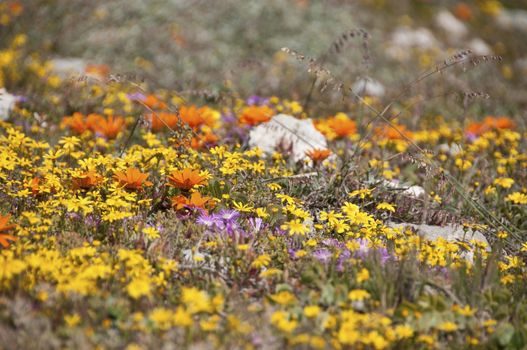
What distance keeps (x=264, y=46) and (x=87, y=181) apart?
9294 millimetres

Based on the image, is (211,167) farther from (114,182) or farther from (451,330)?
(451,330)

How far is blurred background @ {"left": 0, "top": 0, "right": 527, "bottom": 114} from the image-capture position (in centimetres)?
1017

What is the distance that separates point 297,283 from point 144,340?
1.17m

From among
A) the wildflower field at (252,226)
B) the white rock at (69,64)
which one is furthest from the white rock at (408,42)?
the white rock at (69,64)

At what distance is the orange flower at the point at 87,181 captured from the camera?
4277 mm

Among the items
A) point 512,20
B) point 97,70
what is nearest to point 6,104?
point 97,70

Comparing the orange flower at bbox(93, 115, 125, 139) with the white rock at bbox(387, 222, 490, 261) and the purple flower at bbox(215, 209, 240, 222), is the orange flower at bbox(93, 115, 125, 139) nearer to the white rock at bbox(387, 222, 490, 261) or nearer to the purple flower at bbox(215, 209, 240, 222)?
the purple flower at bbox(215, 209, 240, 222)

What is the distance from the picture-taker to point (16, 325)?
2.94 m

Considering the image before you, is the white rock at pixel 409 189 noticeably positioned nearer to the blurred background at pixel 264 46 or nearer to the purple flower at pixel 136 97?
the blurred background at pixel 264 46

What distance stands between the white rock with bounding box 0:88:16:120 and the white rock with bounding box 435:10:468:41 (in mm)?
13765

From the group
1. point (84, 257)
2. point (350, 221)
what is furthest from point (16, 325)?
point (350, 221)

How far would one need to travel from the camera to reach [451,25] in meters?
18.2

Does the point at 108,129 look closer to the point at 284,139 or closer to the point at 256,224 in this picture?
the point at 284,139

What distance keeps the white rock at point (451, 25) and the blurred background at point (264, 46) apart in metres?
0.07
